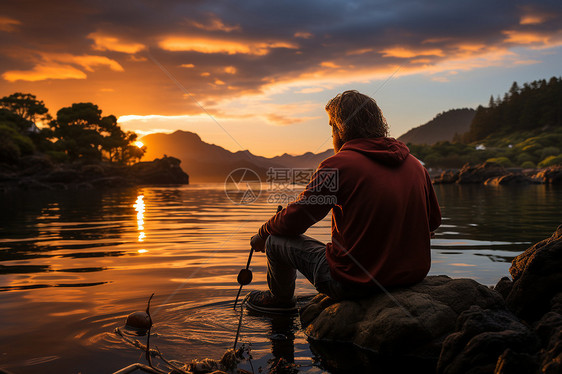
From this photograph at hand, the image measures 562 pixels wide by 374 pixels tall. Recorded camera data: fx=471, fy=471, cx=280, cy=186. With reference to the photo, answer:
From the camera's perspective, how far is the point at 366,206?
12.4ft

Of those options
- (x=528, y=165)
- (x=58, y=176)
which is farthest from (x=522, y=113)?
(x=58, y=176)

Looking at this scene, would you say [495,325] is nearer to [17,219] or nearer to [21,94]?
[17,219]

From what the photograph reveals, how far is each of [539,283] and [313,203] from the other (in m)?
2.05

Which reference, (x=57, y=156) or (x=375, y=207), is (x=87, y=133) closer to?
(x=57, y=156)

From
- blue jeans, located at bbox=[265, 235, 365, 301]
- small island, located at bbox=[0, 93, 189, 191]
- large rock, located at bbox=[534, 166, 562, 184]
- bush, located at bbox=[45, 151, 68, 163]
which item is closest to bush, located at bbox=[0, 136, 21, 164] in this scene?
small island, located at bbox=[0, 93, 189, 191]

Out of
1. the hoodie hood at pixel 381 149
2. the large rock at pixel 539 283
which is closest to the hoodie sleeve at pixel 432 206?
the hoodie hood at pixel 381 149

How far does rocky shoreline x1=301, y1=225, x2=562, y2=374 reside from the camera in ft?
10.1

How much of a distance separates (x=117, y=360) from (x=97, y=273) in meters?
3.81

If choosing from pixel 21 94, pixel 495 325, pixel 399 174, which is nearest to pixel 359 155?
pixel 399 174

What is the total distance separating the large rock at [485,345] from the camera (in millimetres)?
2975

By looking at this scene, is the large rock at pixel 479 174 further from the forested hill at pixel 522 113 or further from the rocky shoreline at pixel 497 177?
the forested hill at pixel 522 113

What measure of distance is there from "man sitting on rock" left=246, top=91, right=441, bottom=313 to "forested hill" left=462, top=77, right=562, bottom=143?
13651cm

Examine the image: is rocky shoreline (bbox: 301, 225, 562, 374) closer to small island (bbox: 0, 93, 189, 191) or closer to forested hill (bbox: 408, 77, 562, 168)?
small island (bbox: 0, 93, 189, 191)

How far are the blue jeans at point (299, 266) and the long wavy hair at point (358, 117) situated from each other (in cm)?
110
